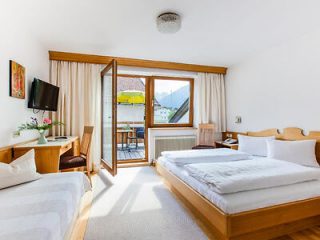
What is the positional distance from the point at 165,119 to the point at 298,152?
297 cm

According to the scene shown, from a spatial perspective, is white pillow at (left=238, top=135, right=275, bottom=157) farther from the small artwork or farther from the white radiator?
the small artwork

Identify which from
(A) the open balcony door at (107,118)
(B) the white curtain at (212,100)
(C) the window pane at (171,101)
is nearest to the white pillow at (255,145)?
(B) the white curtain at (212,100)

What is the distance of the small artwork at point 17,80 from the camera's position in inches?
92.4

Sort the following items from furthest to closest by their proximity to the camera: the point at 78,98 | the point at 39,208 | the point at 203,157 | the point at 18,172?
the point at 78,98
the point at 203,157
the point at 18,172
the point at 39,208

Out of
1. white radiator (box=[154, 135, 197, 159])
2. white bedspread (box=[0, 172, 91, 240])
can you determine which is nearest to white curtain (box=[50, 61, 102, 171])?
white radiator (box=[154, 135, 197, 159])

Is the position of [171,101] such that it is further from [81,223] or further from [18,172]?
[18,172]

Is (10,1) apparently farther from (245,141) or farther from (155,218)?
(245,141)

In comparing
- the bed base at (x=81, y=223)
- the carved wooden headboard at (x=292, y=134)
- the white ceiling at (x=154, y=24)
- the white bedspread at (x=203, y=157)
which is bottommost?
the bed base at (x=81, y=223)

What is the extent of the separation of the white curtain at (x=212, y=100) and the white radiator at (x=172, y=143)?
1.90 ft

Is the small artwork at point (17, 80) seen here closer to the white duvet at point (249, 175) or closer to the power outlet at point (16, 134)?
the power outlet at point (16, 134)

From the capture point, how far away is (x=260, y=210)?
5.46ft

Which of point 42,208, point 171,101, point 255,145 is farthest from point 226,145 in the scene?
point 42,208

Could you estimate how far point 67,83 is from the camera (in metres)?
3.83

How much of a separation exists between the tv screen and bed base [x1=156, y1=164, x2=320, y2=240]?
2697 mm
